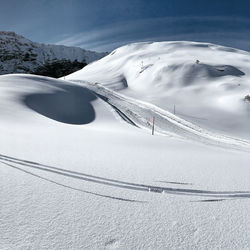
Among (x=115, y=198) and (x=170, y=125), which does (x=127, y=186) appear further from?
(x=170, y=125)

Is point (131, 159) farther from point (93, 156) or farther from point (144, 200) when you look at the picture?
point (144, 200)

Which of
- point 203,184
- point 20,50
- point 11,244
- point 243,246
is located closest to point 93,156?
point 203,184

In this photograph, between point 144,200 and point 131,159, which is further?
point 131,159

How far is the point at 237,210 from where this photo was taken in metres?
2.13

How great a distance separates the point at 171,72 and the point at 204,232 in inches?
1460

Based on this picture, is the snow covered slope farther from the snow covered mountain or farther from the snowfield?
the snow covered mountain

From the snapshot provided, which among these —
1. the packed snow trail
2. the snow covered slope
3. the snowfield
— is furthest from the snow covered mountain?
the snowfield

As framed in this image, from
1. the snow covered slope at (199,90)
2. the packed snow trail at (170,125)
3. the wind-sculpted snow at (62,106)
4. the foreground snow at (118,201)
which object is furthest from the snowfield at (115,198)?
the snow covered slope at (199,90)

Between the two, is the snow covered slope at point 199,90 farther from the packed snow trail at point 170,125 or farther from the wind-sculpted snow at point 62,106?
the wind-sculpted snow at point 62,106

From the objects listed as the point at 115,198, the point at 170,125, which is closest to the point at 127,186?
the point at 115,198

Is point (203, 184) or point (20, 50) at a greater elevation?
point (20, 50)

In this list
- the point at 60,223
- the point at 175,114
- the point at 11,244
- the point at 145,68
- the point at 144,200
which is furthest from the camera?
the point at 145,68

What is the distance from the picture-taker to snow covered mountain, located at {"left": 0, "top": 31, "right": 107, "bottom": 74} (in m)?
157

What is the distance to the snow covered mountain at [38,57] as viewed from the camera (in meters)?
157
